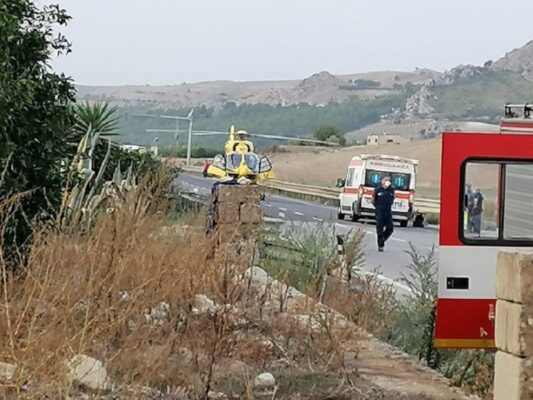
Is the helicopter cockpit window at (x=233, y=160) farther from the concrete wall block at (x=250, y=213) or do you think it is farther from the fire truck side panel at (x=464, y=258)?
the fire truck side panel at (x=464, y=258)

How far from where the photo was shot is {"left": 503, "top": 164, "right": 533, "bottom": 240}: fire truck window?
31.0ft

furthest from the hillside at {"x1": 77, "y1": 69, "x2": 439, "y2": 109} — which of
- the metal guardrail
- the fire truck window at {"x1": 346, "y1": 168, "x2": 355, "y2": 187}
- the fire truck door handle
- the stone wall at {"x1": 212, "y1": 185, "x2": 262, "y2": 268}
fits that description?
the fire truck door handle

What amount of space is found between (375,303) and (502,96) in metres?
117

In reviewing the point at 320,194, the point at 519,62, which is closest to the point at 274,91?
the point at 519,62

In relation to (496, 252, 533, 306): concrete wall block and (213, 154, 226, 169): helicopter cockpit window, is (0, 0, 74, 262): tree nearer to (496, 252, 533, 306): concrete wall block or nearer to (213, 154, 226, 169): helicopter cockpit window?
(496, 252, 533, 306): concrete wall block

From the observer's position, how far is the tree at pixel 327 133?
4505 inches

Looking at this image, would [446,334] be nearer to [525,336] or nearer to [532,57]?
[525,336]

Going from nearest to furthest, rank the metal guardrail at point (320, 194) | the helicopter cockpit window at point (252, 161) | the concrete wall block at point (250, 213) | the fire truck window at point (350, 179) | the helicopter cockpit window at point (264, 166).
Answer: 1. the concrete wall block at point (250, 213)
2. the helicopter cockpit window at point (252, 161)
3. the helicopter cockpit window at point (264, 166)
4. the fire truck window at point (350, 179)
5. the metal guardrail at point (320, 194)

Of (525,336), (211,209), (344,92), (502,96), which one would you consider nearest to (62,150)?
(211,209)

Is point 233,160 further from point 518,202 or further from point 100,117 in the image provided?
point 518,202

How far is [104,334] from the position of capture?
7469mm

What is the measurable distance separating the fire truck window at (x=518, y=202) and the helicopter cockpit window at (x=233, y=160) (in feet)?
34.9

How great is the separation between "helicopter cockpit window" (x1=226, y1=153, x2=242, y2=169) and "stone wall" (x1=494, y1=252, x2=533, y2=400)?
48.3 feet

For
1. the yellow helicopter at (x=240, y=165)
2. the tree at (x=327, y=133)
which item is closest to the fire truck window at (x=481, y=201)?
the yellow helicopter at (x=240, y=165)
